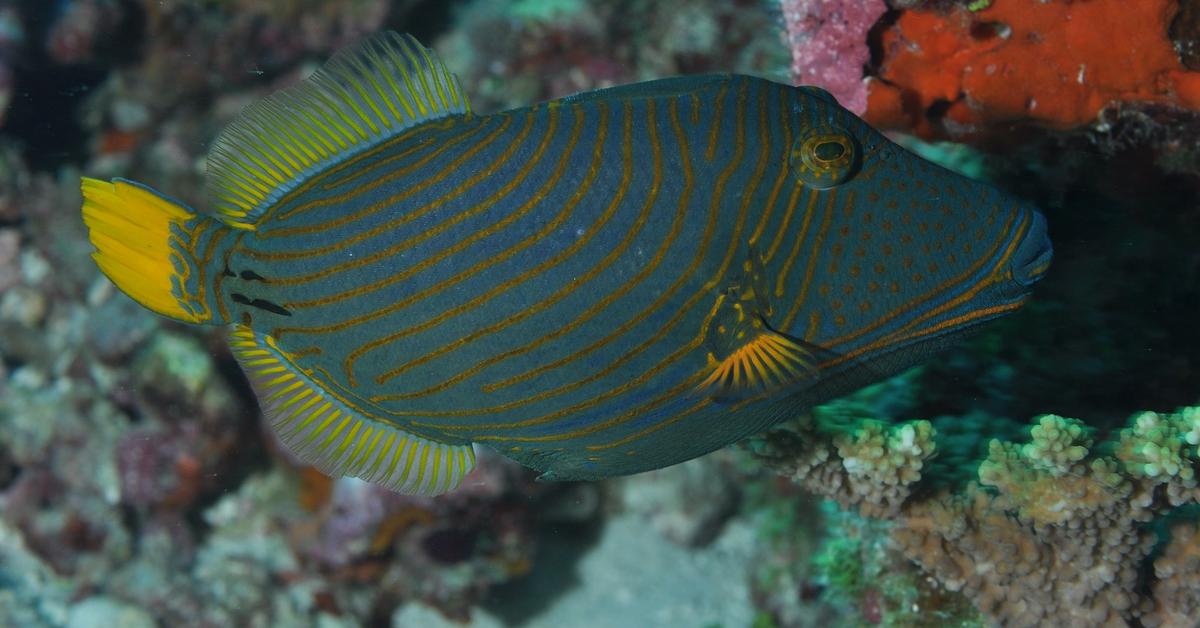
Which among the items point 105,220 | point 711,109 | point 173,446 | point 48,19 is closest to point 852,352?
point 711,109

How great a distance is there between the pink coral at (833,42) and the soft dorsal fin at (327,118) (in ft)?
5.61

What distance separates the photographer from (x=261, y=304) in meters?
2.11

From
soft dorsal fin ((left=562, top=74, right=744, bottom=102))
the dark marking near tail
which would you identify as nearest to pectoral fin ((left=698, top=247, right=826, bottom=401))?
soft dorsal fin ((left=562, top=74, right=744, bottom=102))

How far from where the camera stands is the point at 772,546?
524 centimetres

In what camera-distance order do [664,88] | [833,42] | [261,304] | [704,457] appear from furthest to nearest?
[704,457] < [833,42] < [261,304] < [664,88]

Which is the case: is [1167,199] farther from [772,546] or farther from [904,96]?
[772,546]

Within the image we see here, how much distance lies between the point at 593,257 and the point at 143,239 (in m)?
1.21

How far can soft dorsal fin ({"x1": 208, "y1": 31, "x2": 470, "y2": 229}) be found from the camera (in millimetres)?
2139

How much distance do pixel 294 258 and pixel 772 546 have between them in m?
4.04

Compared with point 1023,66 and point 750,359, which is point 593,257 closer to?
point 750,359

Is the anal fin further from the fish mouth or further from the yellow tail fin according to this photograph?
the fish mouth

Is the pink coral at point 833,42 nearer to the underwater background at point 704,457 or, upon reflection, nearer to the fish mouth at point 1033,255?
the underwater background at point 704,457

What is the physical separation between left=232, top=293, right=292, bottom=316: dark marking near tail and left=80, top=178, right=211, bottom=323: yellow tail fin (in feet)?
0.37

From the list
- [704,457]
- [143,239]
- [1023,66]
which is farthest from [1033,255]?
[704,457]
